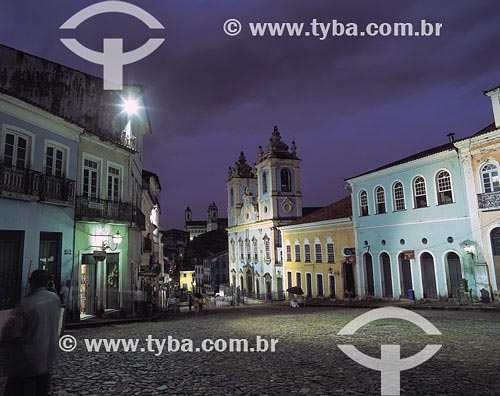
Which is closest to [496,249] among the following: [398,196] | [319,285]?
[398,196]

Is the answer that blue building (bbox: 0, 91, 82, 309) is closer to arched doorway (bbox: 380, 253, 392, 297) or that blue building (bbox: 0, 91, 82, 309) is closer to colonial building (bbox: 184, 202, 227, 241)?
arched doorway (bbox: 380, 253, 392, 297)

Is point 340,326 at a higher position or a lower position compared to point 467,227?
lower

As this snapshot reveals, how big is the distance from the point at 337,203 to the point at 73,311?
2421 centimetres

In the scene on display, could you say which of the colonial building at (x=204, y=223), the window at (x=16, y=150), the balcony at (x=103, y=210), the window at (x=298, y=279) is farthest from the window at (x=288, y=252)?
the colonial building at (x=204, y=223)

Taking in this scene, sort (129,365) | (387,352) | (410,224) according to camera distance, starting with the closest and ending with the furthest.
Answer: (129,365) < (387,352) < (410,224)

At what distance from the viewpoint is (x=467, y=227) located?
19.2 meters

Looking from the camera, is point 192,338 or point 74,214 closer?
point 192,338

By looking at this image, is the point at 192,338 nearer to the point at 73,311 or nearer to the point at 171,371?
the point at 171,371

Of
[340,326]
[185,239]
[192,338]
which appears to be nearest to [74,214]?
[192,338]

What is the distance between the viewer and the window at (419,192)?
21.7 meters

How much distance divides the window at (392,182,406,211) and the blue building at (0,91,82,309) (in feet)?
61.2

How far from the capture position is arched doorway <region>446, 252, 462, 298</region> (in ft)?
64.9

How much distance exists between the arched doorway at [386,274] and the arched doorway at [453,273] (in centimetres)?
410

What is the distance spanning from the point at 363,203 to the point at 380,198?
1.66 metres
